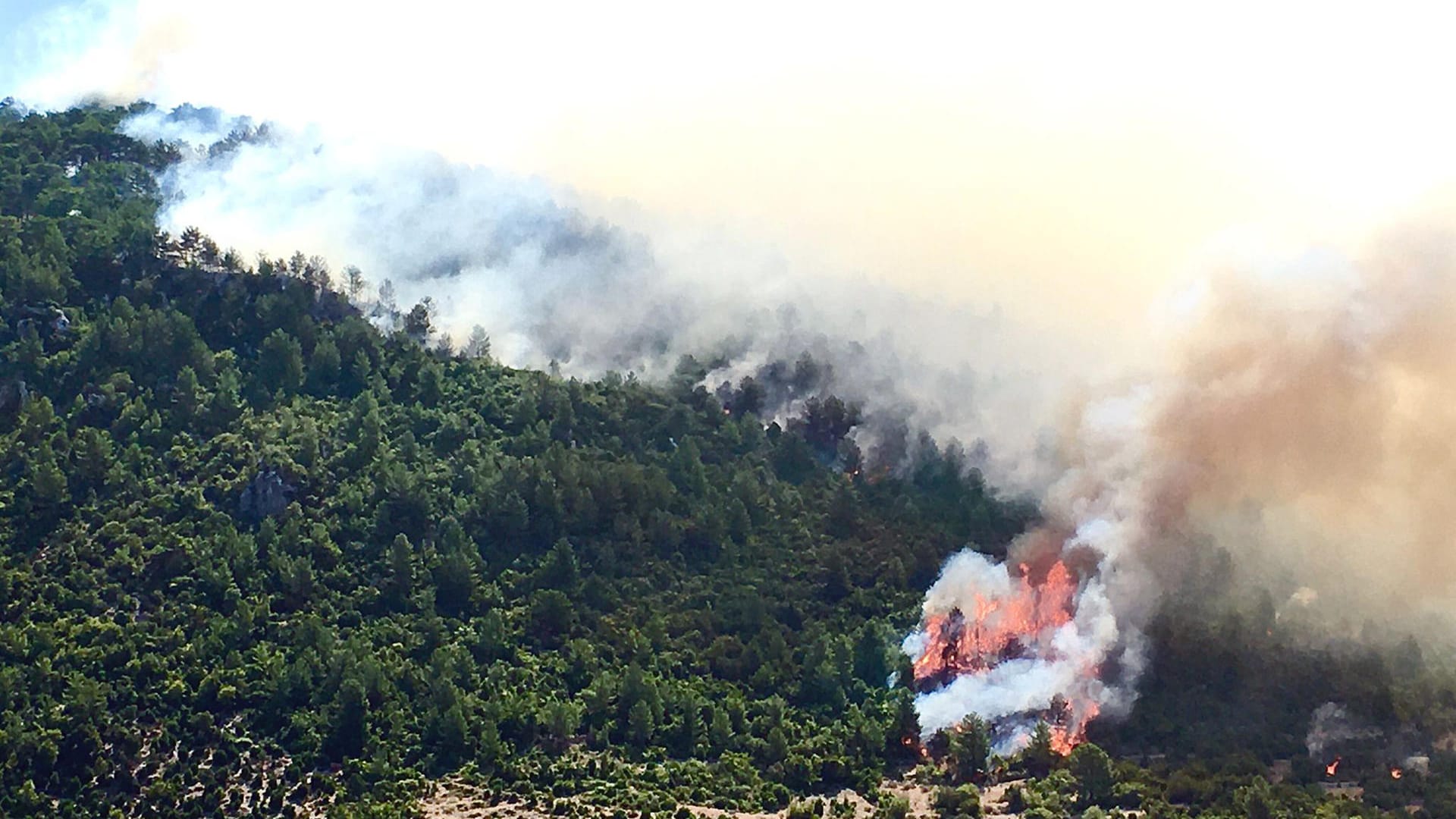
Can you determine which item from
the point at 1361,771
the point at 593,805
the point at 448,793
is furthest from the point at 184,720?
the point at 1361,771

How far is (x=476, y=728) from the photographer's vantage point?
643ft

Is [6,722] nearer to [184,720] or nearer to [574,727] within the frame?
[184,720]

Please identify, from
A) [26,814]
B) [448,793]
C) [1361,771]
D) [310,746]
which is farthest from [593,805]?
[1361,771]

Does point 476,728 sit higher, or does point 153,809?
point 476,728

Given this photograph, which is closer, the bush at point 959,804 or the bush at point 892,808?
the bush at point 959,804

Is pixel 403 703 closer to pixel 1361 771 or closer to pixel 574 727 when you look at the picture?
pixel 574 727

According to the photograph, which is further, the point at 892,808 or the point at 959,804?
the point at 892,808

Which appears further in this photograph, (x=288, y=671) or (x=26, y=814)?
(x=288, y=671)

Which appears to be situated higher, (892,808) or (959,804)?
(959,804)

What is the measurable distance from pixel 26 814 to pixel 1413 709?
11894 cm

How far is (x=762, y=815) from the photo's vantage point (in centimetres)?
18625

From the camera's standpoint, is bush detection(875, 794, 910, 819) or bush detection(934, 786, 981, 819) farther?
bush detection(875, 794, 910, 819)

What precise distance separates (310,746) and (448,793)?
13776 millimetres

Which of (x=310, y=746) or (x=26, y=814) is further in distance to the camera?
(x=310, y=746)
